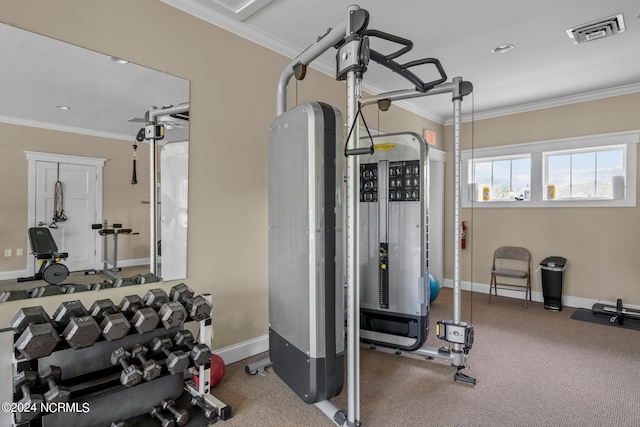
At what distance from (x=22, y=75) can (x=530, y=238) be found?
5.49 meters

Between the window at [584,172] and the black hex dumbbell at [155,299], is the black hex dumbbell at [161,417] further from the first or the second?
the window at [584,172]

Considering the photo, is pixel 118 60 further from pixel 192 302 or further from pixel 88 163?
pixel 192 302

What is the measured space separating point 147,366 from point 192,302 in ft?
1.37

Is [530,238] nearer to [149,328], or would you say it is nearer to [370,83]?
[370,83]

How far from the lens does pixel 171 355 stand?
195cm

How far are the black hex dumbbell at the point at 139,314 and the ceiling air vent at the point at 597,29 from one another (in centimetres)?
374

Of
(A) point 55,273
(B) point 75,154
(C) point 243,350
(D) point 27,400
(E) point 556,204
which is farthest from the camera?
(E) point 556,204

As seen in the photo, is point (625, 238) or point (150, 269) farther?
point (625, 238)

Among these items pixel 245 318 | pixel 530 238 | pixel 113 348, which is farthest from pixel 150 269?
pixel 530 238

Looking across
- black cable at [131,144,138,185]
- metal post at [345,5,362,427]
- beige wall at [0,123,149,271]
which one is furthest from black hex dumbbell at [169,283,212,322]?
metal post at [345,5,362,427]

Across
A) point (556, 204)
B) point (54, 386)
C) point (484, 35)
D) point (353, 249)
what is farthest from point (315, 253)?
point (556, 204)

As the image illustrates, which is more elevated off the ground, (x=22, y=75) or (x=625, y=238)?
(x=22, y=75)

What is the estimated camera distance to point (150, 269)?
7.86 feet

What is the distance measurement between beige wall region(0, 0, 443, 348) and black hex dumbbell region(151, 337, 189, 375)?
46cm
